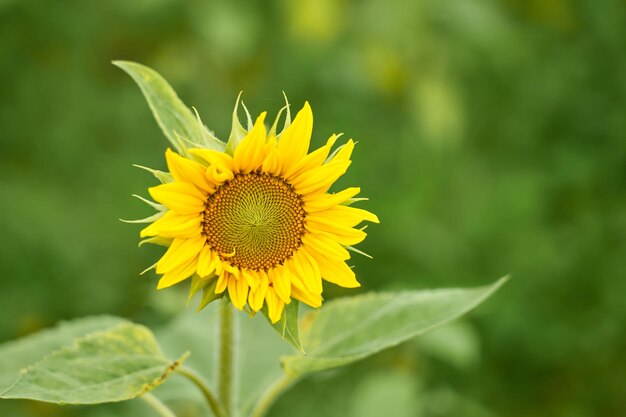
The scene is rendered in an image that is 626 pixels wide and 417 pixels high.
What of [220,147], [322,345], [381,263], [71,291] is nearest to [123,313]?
[71,291]

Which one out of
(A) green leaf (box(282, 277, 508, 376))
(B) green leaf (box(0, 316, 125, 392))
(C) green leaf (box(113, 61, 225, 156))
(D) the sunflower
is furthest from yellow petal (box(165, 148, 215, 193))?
(B) green leaf (box(0, 316, 125, 392))

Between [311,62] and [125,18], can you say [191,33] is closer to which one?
[125,18]

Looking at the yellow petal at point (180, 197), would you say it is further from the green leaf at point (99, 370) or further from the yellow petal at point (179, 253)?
the green leaf at point (99, 370)

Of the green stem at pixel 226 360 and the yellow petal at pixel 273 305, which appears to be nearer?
the yellow petal at pixel 273 305

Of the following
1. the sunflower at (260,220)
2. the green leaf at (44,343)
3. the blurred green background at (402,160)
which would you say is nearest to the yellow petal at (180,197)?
the sunflower at (260,220)

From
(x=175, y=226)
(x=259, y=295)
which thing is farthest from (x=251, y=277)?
(x=175, y=226)

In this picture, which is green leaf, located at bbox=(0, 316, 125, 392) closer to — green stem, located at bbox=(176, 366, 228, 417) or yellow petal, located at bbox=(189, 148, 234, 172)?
green stem, located at bbox=(176, 366, 228, 417)

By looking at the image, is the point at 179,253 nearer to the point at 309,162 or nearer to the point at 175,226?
the point at 175,226
